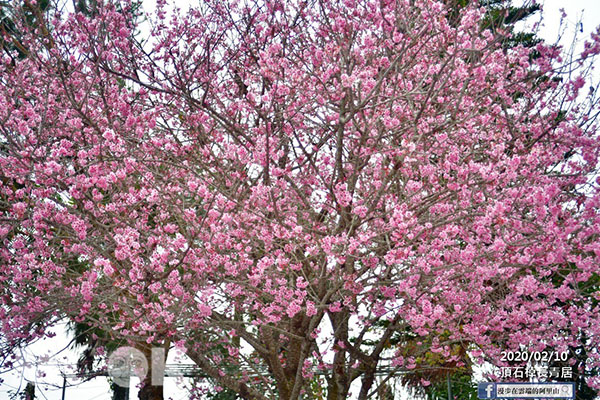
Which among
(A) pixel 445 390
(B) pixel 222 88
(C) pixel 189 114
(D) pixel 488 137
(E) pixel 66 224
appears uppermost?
(B) pixel 222 88

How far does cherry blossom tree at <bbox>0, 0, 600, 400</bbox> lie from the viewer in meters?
6.07

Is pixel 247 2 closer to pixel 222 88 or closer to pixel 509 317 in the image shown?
pixel 222 88

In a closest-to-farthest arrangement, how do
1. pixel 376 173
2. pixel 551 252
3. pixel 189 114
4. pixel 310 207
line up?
1. pixel 551 252
2. pixel 376 173
3. pixel 310 207
4. pixel 189 114

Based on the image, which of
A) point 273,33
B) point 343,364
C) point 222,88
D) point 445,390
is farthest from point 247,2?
point 445,390

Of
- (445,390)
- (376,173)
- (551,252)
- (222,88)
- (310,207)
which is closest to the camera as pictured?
(551,252)

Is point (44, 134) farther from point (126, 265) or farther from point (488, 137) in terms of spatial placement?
point (488, 137)

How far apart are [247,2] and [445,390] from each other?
10006mm

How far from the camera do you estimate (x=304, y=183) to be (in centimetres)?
792

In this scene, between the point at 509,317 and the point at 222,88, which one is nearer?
the point at 509,317

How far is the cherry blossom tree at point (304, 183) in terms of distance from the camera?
239 inches

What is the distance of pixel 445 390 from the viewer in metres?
14.4

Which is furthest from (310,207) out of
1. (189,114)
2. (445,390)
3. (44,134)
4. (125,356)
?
(445,390)

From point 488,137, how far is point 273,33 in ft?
10.1

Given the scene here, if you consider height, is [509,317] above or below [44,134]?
below
